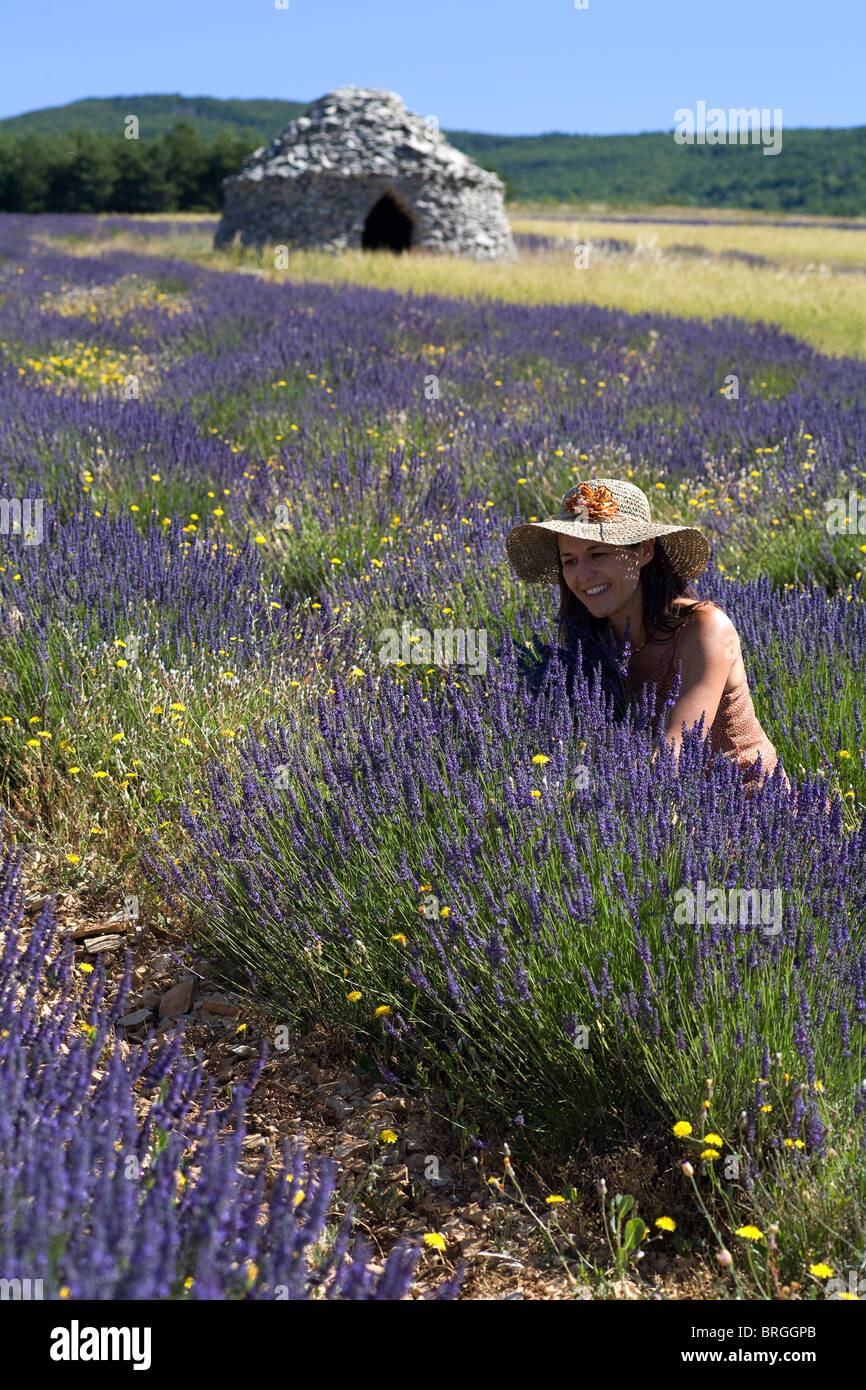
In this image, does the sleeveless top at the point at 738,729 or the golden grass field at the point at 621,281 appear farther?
the golden grass field at the point at 621,281

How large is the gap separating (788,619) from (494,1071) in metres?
1.86

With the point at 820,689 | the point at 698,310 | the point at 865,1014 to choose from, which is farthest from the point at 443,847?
the point at 698,310

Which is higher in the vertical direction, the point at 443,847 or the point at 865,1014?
the point at 443,847

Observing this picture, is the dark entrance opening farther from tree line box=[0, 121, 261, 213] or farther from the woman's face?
tree line box=[0, 121, 261, 213]

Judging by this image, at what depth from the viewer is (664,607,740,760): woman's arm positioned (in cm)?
259

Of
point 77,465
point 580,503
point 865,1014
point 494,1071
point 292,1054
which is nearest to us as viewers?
point 865,1014

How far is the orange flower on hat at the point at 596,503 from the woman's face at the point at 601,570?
2.7 inches

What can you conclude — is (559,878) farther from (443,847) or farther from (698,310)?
(698,310)

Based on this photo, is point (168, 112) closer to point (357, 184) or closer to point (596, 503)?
point (357, 184)

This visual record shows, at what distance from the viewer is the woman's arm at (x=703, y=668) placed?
259 cm

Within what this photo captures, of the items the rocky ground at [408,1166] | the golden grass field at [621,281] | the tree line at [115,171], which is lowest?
the rocky ground at [408,1166]

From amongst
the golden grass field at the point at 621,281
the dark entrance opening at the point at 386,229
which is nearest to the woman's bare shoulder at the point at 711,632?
the golden grass field at the point at 621,281

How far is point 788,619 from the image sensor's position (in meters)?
3.29

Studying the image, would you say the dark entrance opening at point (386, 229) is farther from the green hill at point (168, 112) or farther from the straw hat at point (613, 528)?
the green hill at point (168, 112)
